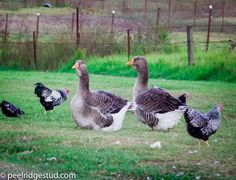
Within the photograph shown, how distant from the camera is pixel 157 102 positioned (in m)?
14.0

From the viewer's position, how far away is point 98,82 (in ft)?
79.0

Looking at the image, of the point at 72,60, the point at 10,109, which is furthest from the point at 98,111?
the point at 72,60

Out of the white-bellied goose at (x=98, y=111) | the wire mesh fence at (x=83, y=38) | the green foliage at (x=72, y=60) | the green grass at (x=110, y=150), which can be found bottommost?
the green foliage at (x=72, y=60)

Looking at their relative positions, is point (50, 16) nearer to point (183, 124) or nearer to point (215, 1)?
point (215, 1)

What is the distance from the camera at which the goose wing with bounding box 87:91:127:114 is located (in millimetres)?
13843

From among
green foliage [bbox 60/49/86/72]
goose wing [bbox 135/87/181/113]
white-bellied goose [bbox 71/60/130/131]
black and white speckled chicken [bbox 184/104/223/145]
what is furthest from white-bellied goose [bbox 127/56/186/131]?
green foliage [bbox 60/49/86/72]

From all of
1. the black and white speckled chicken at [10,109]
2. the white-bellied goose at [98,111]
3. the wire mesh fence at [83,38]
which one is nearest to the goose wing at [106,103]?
the white-bellied goose at [98,111]

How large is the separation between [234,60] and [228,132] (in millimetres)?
Answer: 12624

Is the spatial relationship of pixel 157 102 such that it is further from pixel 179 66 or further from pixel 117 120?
pixel 179 66

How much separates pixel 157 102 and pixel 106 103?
89 centimetres

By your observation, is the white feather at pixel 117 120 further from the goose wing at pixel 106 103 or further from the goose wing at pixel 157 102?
the goose wing at pixel 157 102

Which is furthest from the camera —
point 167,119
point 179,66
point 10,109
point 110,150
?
point 179,66

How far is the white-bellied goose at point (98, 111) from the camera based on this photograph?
45.2 ft

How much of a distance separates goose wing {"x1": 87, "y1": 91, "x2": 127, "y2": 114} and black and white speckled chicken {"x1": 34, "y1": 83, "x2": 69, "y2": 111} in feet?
7.37
